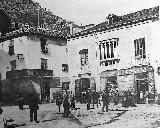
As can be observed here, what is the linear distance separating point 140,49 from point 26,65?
1109 millimetres

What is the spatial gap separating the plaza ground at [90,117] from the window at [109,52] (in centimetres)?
43

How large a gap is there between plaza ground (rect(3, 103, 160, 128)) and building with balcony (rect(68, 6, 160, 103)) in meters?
0.15

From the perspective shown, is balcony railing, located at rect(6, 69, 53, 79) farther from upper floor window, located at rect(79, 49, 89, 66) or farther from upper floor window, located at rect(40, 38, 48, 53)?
upper floor window, located at rect(79, 49, 89, 66)

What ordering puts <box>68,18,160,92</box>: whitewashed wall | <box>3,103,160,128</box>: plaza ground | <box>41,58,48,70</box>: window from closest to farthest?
<box>3,103,160,128</box>: plaza ground
<box>41,58,48,70</box>: window
<box>68,18,160,92</box>: whitewashed wall

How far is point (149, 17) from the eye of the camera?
2664 mm

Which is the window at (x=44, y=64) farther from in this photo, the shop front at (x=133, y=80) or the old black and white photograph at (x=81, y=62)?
the shop front at (x=133, y=80)

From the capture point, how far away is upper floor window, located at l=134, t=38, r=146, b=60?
2.55m

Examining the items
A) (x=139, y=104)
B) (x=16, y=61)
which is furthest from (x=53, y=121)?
(x=139, y=104)

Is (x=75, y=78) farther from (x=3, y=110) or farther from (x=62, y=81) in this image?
(x=3, y=110)

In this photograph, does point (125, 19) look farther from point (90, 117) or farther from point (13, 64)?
Result: point (13, 64)

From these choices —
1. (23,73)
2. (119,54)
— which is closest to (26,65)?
(23,73)

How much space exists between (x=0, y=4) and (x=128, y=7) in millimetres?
1206

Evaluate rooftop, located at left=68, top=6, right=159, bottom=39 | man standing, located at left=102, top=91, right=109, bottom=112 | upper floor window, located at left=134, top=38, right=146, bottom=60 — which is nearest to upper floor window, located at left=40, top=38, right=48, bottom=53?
rooftop, located at left=68, top=6, right=159, bottom=39

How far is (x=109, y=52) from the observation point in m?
2.63
